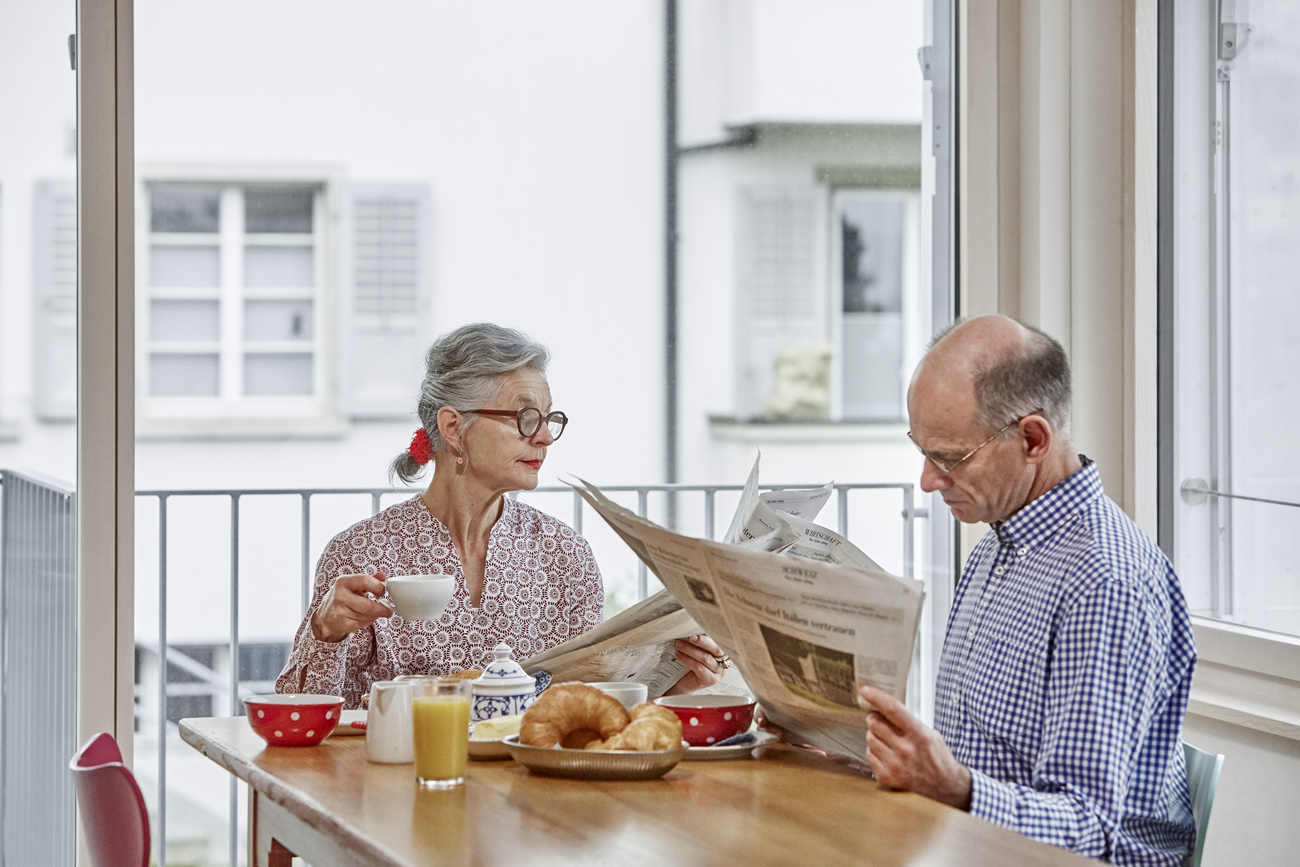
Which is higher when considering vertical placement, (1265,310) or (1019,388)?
(1265,310)

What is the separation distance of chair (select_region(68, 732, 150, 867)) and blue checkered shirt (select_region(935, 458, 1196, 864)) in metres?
0.88

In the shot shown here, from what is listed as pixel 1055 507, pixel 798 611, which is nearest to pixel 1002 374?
pixel 1055 507

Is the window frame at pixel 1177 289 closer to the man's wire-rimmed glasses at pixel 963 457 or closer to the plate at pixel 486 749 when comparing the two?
the man's wire-rimmed glasses at pixel 963 457

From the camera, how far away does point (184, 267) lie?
8.61 feet

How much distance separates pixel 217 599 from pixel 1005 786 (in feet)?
6.65

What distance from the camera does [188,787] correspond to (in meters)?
3.11

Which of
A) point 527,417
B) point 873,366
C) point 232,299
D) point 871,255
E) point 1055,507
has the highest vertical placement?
point 871,255

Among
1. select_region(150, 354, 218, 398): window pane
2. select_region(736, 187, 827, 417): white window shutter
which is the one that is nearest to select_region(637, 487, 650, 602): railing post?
select_region(736, 187, 827, 417): white window shutter

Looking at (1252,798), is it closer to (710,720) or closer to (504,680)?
(710,720)

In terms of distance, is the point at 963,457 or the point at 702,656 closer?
the point at 963,457

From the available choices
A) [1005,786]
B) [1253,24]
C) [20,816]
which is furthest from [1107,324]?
[20,816]

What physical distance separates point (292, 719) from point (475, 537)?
0.69 meters

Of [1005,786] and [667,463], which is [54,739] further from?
[1005,786]

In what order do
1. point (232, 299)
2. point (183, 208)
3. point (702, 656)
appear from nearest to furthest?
point (702, 656) → point (183, 208) → point (232, 299)
